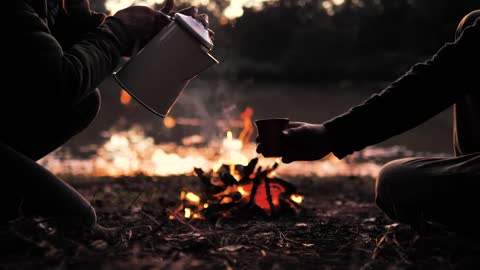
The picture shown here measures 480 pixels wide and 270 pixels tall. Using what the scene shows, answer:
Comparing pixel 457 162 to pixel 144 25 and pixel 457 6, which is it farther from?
pixel 457 6

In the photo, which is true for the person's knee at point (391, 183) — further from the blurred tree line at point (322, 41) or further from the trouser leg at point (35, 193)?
the blurred tree line at point (322, 41)

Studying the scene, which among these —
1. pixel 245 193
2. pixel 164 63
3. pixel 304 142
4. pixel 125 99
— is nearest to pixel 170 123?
pixel 125 99

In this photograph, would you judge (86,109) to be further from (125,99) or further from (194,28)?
(125,99)

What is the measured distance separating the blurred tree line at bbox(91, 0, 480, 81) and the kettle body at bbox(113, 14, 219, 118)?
14382 mm

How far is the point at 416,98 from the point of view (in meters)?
2.24

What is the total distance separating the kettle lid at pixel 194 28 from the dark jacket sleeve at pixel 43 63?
0.41m

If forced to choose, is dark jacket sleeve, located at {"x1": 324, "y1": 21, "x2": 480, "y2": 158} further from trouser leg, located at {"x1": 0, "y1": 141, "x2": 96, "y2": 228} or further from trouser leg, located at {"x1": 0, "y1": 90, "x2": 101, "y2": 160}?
trouser leg, located at {"x1": 0, "y1": 90, "x2": 101, "y2": 160}

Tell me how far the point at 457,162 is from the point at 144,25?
156 centimetres

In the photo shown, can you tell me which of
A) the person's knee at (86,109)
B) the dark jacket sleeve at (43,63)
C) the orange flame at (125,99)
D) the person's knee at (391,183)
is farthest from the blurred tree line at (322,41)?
the dark jacket sleeve at (43,63)

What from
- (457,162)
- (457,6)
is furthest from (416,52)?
(457,162)

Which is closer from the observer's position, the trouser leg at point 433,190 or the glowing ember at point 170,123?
the trouser leg at point 433,190

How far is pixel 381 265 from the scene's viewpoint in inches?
77.2

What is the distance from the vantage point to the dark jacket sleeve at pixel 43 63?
2.12 metres

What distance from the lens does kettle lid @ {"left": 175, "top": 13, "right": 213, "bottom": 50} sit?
8.11ft
